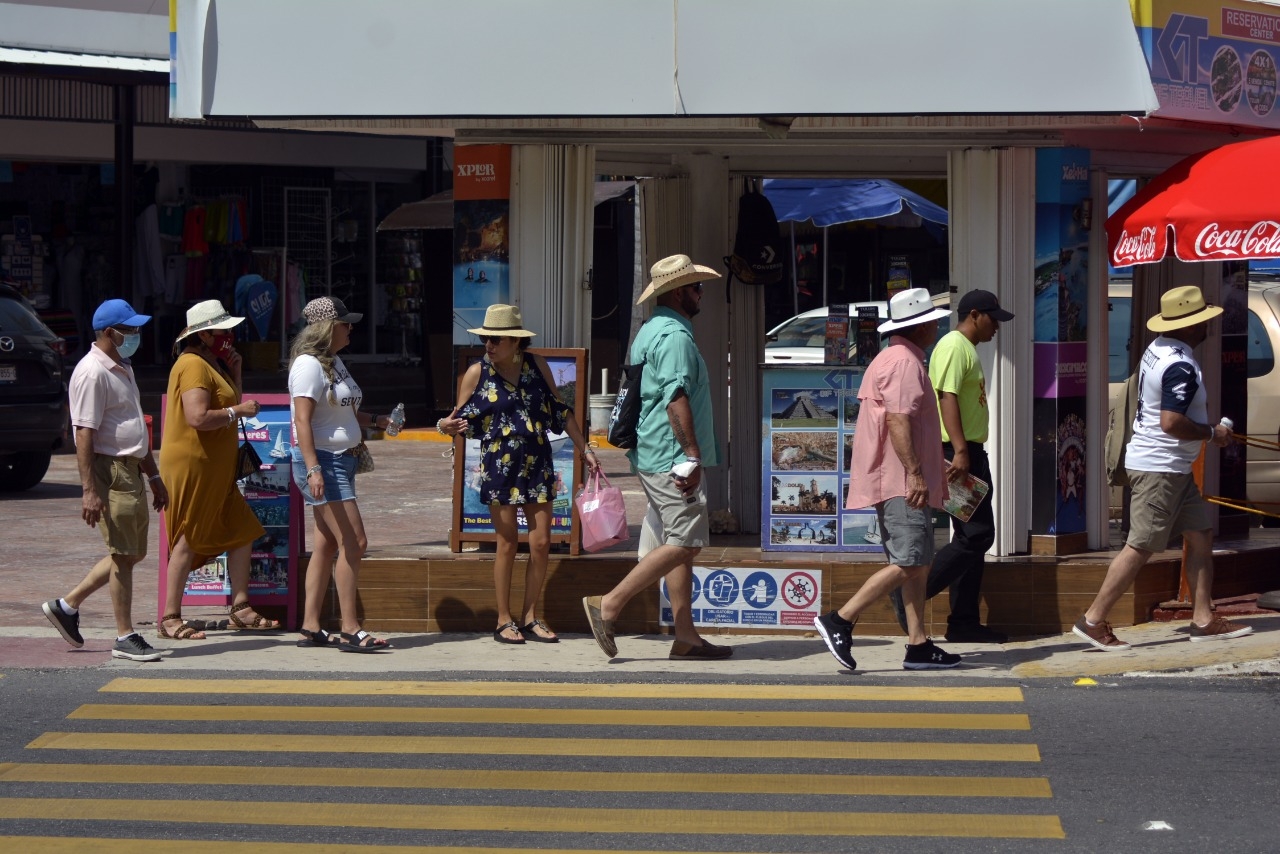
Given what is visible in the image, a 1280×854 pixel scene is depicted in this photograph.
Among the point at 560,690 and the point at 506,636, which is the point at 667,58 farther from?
the point at 560,690

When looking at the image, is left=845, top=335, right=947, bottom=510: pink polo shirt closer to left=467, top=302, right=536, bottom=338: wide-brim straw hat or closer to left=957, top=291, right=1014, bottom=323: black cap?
left=957, top=291, right=1014, bottom=323: black cap

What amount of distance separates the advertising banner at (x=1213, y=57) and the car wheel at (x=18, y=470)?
1035 centimetres

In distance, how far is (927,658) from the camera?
8391 millimetres

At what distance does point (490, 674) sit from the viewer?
27.6 feet

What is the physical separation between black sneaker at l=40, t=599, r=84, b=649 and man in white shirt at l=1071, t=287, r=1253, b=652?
5191 millimetres

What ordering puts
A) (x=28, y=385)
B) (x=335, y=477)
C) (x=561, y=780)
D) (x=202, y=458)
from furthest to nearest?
(x=28, y=385) < (x=202, y=458) < (x=335, y=477) < (x=561, y=780)

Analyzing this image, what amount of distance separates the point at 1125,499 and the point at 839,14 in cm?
395

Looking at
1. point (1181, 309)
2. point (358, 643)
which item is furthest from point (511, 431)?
point (1181, 309)

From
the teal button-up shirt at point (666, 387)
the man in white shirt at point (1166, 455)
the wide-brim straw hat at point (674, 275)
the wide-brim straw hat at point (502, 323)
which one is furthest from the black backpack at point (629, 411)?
the man in white shirt at point (1166, 455)

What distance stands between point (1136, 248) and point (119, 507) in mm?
5535

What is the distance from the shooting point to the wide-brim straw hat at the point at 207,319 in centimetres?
Answer: 880

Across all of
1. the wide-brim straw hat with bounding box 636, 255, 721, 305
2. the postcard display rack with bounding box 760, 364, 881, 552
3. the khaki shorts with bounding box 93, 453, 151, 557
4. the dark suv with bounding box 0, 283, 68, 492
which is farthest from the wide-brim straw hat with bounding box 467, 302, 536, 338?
the dark suv with bounding box 0, 283, 68, 492

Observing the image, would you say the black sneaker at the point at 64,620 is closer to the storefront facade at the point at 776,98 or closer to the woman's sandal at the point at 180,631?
the woman's sandal at the point at 180,631

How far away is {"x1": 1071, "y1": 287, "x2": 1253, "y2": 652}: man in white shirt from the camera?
850 cm
